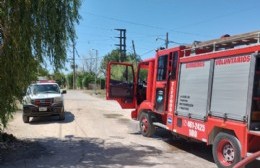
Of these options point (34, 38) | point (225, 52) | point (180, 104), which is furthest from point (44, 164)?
point (225, 52)

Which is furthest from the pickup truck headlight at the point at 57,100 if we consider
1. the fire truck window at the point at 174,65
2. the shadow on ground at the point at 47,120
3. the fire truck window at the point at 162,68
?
the fire truck window at the point at 174,65

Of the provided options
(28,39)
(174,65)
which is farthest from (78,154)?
(174,65)

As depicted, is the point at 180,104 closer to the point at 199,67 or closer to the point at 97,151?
the point at 199,67

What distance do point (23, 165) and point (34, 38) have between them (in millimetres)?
3046

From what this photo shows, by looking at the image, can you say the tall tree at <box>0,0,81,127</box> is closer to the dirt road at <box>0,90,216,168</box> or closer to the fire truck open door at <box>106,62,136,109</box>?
the dirt road at <box>0,90,216,168</box>

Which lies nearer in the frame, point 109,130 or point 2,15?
point 2,15

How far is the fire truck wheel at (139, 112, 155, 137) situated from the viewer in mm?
14000

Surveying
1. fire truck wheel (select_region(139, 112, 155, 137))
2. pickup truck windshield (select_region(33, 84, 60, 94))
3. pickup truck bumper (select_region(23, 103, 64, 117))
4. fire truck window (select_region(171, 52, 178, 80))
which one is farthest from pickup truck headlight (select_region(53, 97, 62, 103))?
fire truck window (select_region(171, 52, 178, 80))

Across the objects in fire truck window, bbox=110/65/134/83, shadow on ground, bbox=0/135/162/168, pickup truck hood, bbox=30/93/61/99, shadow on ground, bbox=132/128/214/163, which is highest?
fire truck window, bbox=110/65/134/83

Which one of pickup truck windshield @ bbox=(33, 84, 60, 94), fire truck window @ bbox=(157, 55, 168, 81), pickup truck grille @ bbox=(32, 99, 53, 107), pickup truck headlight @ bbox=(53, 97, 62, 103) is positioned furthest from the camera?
pickup truck windshield @ bbox=(33, 84, 60, 94)

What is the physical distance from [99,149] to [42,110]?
7703 millimetres

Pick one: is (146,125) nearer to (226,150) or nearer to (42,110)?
(226,150)

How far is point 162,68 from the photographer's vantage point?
43.3ft

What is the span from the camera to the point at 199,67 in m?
10.5
